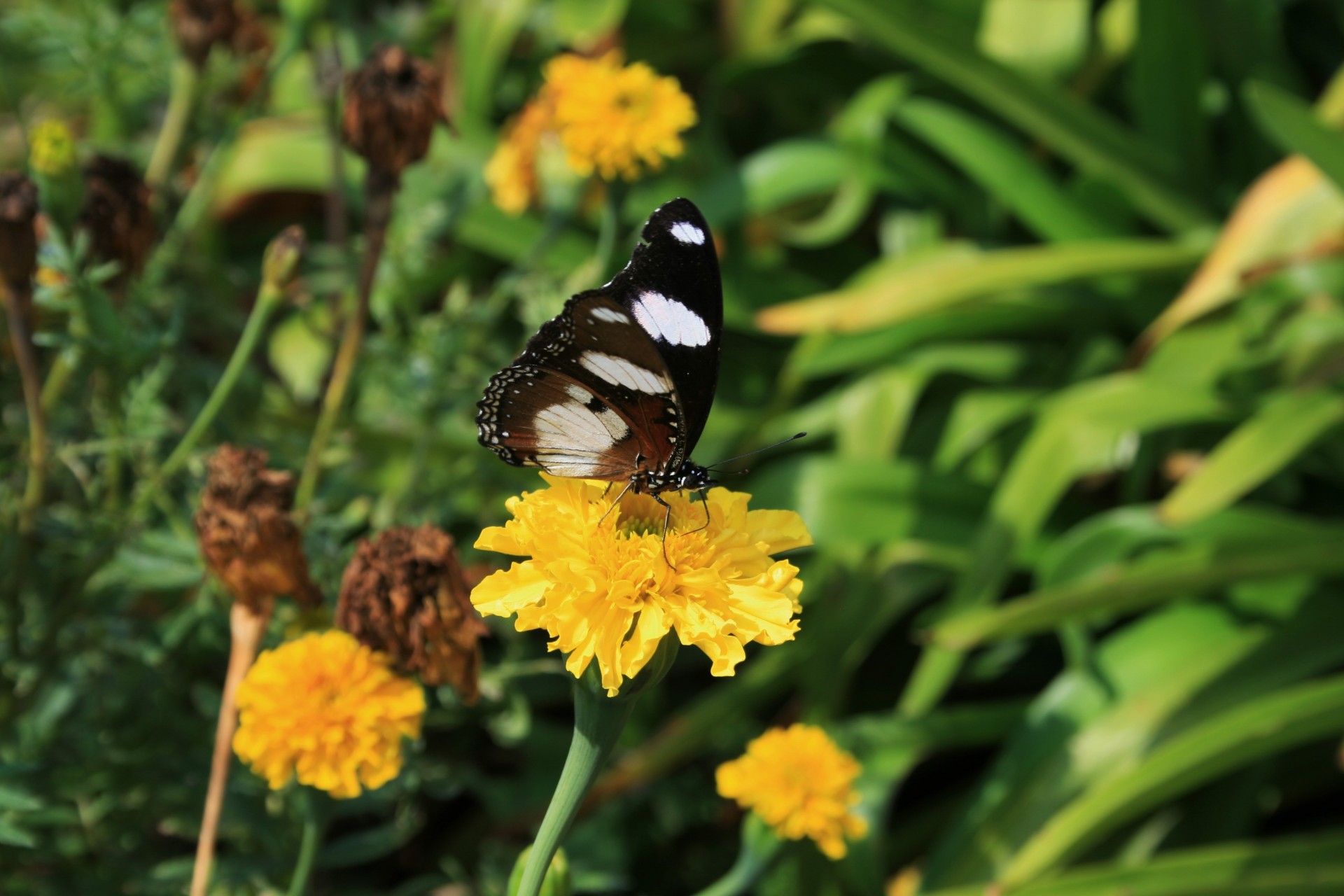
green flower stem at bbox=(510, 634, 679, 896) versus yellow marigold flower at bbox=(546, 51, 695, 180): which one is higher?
yellow marigold flower at bbox=(546, 51, 695, 180)

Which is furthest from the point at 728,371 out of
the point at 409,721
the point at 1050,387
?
the point at 409,721

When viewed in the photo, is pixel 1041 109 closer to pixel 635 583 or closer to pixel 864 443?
pixel 864 443

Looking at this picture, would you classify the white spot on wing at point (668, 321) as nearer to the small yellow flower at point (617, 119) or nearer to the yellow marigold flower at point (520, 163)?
the small yellow flower at point (617, 119)

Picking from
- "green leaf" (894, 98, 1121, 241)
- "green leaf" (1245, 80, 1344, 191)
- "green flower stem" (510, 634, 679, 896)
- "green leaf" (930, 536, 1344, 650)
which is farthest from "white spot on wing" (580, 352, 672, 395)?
"green leaf" (894, 98, 1121, 241)

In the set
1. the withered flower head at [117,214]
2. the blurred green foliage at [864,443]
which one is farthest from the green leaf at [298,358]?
the withered flower head at [117,214]

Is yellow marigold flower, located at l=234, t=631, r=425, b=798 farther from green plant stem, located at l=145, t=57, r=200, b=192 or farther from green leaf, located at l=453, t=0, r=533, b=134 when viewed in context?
green leaf, located at l=453, t=0, r=533, b=134

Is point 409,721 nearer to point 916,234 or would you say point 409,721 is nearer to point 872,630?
point 872,630
